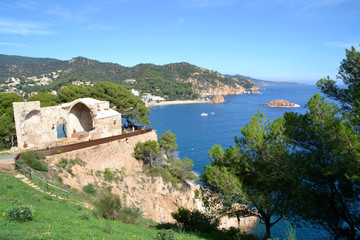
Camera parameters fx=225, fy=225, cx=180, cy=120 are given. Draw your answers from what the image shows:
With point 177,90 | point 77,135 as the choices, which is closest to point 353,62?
point 77,135

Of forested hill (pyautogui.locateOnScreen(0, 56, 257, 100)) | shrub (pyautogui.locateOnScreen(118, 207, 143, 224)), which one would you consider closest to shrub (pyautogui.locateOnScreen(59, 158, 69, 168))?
shrub (pyautogui.locateOnScreen(118, 207, 143, 224))

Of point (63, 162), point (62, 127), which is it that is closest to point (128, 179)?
point (63, 162)

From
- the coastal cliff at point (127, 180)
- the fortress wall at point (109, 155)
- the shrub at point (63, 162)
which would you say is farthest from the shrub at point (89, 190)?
the fortress wall at point (109, 155)

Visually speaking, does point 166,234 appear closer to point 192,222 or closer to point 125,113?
point 192,222

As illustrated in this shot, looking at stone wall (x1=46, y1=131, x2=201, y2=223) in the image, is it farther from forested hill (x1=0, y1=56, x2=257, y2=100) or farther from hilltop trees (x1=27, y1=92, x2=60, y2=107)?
forested hill (x1=0, y1=56, x2=257, y2=100)

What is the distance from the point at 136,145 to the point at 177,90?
4200 inches

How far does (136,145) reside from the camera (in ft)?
69.5

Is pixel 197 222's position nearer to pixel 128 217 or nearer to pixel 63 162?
pixel 128 217

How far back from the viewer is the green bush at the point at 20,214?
21.0ft

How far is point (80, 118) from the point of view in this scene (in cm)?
2273

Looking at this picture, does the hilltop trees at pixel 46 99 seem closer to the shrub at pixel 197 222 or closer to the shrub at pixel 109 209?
the shrub at pixel 109 209

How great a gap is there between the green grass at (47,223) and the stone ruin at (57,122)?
306 inches

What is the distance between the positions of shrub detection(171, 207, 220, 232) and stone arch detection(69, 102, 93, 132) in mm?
14039

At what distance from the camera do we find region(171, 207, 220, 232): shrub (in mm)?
11312
